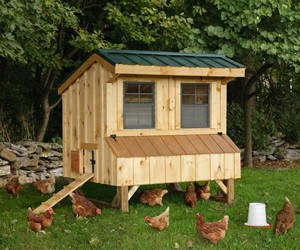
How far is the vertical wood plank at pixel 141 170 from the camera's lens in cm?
1106

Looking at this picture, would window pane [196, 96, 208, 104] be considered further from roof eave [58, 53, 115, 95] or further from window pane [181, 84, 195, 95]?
roof eave [58, 53, 115, 95]

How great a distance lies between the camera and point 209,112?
12.4 meters

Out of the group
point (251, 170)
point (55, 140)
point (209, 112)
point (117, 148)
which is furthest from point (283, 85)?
point (117, 148)

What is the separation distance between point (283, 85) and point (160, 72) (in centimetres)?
1053

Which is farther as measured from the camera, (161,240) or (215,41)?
(215,41)

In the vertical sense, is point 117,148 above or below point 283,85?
below

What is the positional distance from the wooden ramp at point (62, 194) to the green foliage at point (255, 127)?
26.6 feet

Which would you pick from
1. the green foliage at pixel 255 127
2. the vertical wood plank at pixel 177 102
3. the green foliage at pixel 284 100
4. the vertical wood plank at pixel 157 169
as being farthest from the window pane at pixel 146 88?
the green foliage at pixel 284 100

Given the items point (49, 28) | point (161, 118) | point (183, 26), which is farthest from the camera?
point (183, 26)

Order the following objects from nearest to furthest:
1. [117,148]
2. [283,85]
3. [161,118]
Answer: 1. [117,148]
2. [161,118]
3. [283,85]

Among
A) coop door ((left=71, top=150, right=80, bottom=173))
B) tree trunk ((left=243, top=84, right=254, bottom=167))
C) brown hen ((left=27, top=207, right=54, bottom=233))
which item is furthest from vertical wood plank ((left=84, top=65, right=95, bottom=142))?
tree trunk ((left=243, top=84, right=254, bottom=167))

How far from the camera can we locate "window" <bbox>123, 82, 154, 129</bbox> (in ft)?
37.8

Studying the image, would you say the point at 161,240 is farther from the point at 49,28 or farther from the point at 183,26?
the point at 183,26

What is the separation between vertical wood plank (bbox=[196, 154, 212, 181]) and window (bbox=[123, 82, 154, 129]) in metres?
1.03
